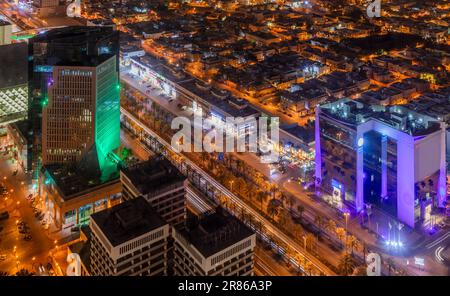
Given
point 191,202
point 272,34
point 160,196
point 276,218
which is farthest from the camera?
point 272,34

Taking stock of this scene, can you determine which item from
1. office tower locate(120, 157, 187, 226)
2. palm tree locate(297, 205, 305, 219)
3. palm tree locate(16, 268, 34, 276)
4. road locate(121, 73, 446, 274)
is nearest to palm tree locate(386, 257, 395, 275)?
road locate(121, 73, 446, 274)

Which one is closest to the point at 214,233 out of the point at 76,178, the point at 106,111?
the point at 76,178

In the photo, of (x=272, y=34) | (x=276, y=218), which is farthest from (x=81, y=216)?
(x=272, y=34)

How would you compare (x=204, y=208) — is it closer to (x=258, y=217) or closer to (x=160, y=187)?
(x=258, y=217)

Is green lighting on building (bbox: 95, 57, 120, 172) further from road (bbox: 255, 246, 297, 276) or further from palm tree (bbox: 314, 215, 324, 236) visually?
palm tree (bbox: 314, 215, 324, 236)
